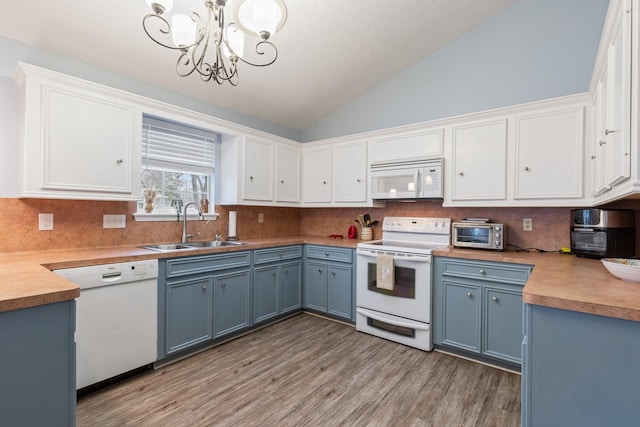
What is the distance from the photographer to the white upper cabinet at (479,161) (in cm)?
274

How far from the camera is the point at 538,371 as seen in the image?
1.26 meters

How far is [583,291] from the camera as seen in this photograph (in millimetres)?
1288

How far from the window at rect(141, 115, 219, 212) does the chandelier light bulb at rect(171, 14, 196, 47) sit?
139 cm

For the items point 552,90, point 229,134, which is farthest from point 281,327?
point 552,90

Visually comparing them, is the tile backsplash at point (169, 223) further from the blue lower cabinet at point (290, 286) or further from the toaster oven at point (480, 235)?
the blue lower cabinet at point (290, 286)

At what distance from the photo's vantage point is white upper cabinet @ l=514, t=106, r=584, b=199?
2420mm

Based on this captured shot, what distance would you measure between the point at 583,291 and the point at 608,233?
121 cm

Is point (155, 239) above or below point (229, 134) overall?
below

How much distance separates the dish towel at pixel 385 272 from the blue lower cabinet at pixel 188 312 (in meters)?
1.58

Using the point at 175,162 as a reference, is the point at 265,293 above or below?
below

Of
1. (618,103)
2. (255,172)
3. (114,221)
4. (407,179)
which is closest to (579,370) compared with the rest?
(618,103)

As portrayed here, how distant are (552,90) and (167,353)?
4024 millimetres

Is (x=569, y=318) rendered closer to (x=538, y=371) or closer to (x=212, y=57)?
(x=538, y=371)

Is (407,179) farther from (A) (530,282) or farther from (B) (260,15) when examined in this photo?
(B) (260,15)
